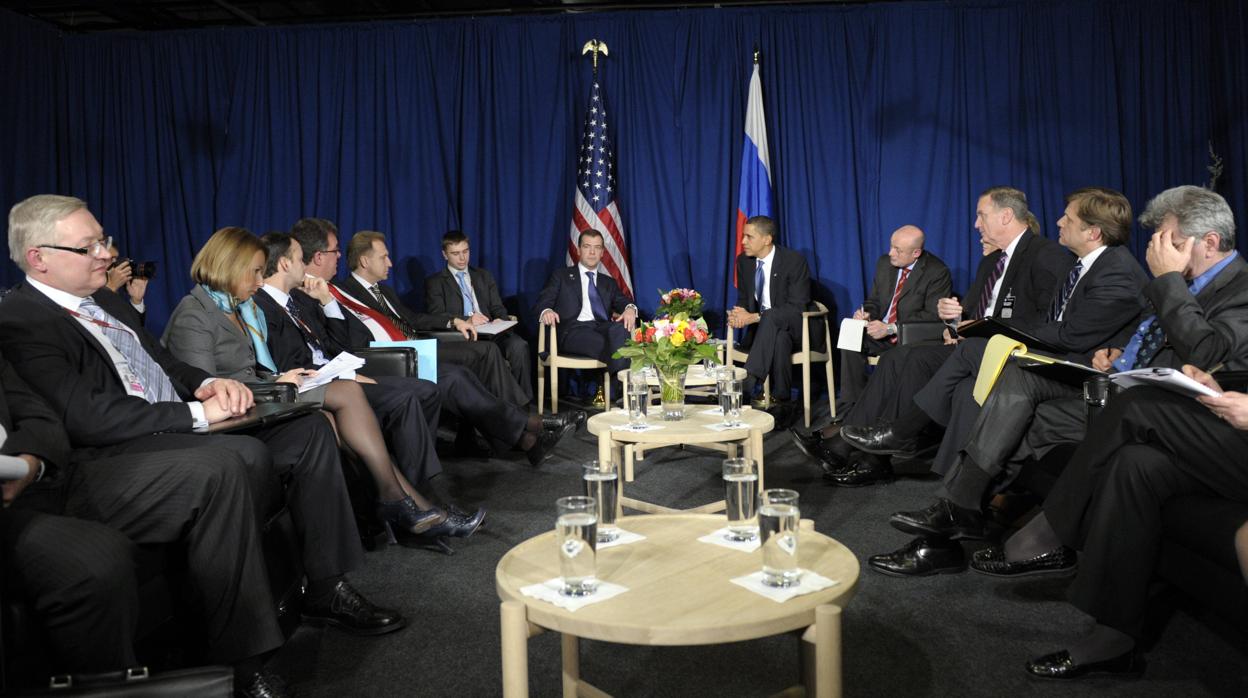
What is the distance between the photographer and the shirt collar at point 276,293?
3717mm

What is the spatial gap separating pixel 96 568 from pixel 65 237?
1016 mm

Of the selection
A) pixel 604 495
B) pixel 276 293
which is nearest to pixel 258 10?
pixel 276 293

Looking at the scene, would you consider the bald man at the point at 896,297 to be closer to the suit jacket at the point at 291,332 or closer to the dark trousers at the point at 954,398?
the dark trousers at the point at 954,398

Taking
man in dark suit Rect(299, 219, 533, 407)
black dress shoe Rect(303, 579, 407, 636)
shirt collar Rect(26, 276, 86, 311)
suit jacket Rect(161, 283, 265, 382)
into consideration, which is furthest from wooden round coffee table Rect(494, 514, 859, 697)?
man in dark suit Rect(299, 219, 533, 407)

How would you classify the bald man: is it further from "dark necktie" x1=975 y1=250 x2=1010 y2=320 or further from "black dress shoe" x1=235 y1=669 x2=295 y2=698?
"black dress shoe" x1=235 y1=669 x2=295 y2=698

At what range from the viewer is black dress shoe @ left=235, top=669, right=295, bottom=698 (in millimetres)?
2051

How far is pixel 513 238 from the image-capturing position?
7.18 meters

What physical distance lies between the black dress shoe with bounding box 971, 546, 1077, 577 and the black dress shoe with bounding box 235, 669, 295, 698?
6.66ft

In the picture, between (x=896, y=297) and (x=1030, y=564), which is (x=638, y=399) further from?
(x=896, y=297)

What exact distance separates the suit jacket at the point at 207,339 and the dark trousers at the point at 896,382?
2458mm

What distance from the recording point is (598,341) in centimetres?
626

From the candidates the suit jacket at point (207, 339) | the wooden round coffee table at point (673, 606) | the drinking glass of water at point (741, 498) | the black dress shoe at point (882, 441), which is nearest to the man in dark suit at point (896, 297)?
the black dress shoe at point (882, 441)

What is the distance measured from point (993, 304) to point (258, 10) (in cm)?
631

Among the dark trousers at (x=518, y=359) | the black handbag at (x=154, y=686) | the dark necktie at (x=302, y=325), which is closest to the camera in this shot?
the black handbag at (x=154, y=686)
